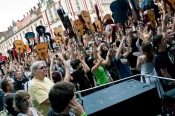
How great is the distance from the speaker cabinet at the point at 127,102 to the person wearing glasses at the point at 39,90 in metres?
0.98

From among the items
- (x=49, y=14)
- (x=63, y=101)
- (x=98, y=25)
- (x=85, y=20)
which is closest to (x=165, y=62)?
(x=63, y=101)

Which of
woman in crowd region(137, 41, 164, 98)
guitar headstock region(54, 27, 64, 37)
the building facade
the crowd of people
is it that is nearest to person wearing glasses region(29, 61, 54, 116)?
the crowd of people

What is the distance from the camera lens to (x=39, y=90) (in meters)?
3.41

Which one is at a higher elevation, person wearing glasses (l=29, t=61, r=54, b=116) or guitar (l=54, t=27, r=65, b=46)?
guitar (l=54, t=27, r=65, b=46)

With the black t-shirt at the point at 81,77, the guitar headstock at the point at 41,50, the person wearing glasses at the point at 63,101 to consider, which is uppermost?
the guitar headstock at the point at 41,50

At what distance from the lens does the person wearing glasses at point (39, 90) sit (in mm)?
3377

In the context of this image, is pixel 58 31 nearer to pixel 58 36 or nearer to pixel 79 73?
pixel 58 36

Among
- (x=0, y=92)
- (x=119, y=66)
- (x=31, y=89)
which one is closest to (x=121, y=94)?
(x=31, y=89)

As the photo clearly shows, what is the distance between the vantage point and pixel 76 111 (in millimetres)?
2146

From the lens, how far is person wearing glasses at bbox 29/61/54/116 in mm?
3377

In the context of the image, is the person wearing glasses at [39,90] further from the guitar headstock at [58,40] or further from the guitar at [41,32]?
the guitar headstock at [58,40]

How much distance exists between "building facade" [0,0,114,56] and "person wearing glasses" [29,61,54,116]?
23.9 metres

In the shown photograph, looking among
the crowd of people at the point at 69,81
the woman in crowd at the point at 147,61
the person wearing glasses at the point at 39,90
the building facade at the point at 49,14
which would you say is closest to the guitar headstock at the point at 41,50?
the crowd of people at the point at 69,81

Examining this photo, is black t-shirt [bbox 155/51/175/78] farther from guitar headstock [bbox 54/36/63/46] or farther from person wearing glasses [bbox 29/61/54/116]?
guitar headstock [bbox 54/36/63/46]
